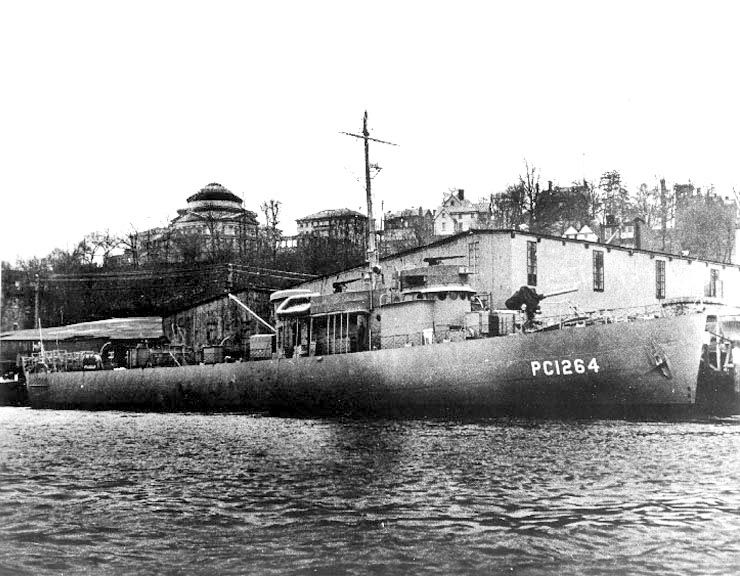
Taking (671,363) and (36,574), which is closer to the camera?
(36,574)

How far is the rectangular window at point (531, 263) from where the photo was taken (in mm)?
32875

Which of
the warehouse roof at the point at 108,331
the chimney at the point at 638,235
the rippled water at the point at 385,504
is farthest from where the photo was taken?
the warehouse roof at the point at 108,331

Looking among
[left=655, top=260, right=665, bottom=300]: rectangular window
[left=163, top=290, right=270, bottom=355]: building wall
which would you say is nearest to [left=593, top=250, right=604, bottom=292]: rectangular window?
[left=655, top=260, right=665, bottom=300]: rectangular window

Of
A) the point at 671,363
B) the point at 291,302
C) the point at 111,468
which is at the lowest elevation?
the point at 111,468

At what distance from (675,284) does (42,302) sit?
137 feet

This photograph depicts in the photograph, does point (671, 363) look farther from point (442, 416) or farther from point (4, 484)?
point (4, 484)

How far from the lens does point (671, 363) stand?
848 inches

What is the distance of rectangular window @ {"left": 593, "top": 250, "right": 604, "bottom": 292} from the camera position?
35.7 metres

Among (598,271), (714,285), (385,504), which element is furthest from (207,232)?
(385,504)

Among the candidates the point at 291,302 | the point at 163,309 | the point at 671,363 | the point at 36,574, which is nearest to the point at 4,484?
the point at 36,574

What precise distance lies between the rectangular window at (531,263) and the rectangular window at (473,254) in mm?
2068

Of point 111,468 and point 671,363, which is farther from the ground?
point 671,363

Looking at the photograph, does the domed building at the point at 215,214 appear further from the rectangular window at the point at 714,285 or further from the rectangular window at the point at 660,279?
the rectangular window at the point at 714,285

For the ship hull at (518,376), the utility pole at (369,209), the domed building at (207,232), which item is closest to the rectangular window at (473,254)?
the utility pole at (369,209)
